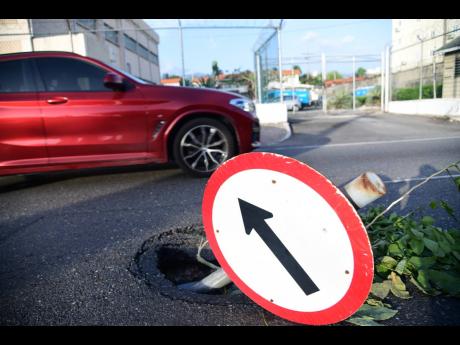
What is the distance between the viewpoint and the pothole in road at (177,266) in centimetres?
187

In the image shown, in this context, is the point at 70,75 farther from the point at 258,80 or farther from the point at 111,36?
the point at 111,36

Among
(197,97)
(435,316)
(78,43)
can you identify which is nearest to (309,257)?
(435,316)

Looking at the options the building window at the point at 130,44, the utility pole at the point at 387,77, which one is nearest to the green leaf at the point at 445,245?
the utility pole at the point at 387,77

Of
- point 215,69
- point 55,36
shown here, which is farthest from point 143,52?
point 55,36

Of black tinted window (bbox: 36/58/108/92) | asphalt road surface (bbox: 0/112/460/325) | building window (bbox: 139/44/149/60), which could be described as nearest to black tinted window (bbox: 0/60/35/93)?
black tinted window (bbox: 36/58/108/92)

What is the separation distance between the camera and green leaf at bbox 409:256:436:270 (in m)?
1.74

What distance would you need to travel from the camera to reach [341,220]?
1.07 metres

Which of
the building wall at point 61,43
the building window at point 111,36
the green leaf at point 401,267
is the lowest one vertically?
the green leaf at point 401,267

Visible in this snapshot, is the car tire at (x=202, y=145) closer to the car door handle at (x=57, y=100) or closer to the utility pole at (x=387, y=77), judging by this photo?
the car door handle at (x=57, y=100)

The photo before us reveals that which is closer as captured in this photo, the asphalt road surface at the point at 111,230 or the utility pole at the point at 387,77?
the asphalt road surface at the point at 111,230

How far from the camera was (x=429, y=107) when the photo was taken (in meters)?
14.7

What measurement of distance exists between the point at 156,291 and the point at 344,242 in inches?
48.1

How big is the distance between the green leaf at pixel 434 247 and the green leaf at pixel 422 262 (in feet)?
0.16
